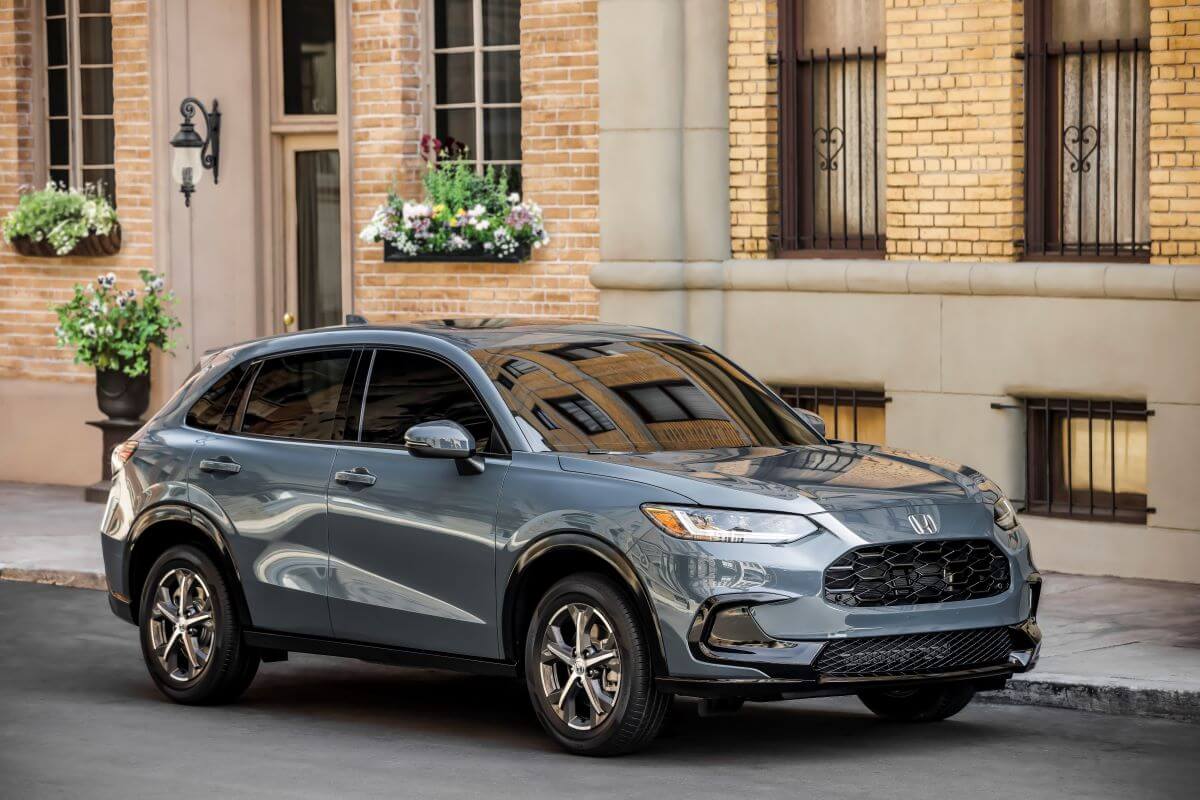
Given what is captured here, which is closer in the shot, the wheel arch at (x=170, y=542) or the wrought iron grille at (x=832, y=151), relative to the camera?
the wheel arch at (x=170, y=542)

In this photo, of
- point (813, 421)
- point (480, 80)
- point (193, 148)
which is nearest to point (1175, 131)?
point (813, 421)

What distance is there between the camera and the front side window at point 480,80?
17797 mm

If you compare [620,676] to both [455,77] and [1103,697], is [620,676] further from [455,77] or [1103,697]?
[455,77]

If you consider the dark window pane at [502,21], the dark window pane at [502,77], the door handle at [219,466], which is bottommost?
the door handle at [219,466]

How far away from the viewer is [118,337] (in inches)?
731

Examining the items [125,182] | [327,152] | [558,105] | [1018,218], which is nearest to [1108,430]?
[1018,218]

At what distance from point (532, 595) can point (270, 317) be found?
37.0ft

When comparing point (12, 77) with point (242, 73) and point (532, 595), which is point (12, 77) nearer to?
point (242, 73)

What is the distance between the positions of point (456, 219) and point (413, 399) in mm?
8119

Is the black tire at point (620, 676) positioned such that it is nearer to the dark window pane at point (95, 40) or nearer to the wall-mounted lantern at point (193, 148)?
the wall-mounted lantern at point (193, 148)

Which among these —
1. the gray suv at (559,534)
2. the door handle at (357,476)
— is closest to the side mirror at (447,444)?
the gray suv at (559,534)

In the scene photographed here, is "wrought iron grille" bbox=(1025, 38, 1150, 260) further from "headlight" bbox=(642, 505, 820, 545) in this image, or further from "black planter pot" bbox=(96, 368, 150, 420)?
"black planter pot" bbox=(96, 368, 150, 420)

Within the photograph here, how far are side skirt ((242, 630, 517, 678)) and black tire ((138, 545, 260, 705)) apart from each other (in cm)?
10

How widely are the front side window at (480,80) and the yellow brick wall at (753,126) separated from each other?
2292 millimetres
